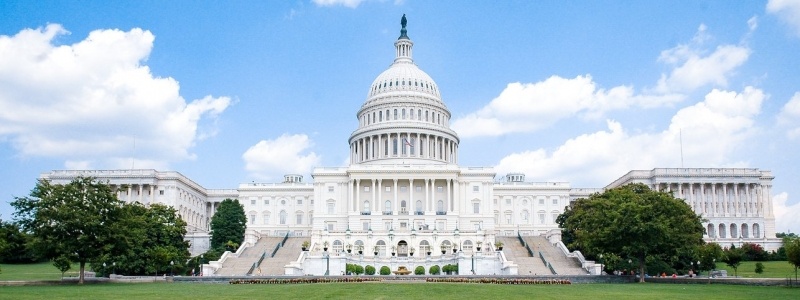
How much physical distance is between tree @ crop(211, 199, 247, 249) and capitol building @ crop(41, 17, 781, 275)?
77.6 inches

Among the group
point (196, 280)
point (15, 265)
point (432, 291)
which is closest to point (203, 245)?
point (15, 265)

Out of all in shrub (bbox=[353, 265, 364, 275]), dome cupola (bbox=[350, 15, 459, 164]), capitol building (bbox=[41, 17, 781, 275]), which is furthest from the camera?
dome cupola (bbox=[350, 15, 459, 164])

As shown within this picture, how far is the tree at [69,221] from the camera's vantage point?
2206 inches

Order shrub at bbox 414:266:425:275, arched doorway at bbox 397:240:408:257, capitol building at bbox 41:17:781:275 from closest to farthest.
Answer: shrub at bbox 414:266:425:275 < arched doorway at bbox 397:240:408:257 < capitol building at bbox 41:17:781:275

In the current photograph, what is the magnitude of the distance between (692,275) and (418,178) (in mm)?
47148

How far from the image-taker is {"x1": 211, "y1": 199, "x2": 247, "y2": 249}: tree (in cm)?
9619

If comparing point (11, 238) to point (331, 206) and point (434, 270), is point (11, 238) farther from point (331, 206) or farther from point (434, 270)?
point (331, 206)

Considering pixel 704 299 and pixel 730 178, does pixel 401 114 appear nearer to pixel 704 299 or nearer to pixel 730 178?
pixel 730 178

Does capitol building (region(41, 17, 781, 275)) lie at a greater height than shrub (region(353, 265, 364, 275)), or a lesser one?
greater

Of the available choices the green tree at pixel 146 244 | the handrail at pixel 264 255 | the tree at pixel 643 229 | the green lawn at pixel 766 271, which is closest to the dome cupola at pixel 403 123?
the handrail at pixel 264 255

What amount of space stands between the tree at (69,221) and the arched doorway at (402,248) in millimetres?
38823

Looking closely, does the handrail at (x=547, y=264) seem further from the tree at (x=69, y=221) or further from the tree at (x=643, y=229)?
the tree at (x=69, y=221)

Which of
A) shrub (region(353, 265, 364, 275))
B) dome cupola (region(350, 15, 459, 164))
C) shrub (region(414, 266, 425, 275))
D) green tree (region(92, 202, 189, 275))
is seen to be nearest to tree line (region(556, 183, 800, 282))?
shrub (region(414, 266, 425, 275))

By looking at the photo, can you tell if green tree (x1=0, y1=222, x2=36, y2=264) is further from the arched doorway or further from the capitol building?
the arched doorway
